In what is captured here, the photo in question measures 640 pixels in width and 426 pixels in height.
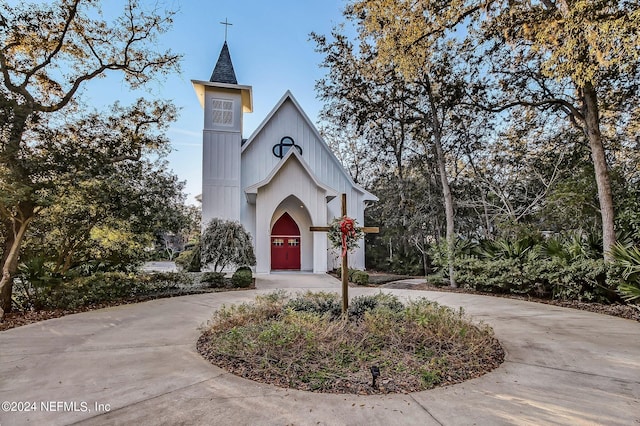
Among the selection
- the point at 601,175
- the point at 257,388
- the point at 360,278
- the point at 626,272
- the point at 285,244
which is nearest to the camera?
the point at 257,388

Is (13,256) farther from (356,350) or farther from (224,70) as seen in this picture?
(224,70)

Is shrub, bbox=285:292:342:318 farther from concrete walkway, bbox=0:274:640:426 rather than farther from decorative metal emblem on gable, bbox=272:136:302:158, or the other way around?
decorative metal emblem on gable, bbox=272:136:302:158

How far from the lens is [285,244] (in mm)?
16016

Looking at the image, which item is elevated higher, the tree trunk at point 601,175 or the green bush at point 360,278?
the tree trunk at point 601,175

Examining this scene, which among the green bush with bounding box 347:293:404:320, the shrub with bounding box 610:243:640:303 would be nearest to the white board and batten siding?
the green bush with bounding box 347:293:404:320

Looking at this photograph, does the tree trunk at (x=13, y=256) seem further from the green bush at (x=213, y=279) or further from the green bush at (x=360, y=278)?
the green bush at (x=360, y=278)

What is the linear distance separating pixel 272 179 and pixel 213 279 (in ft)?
16.8

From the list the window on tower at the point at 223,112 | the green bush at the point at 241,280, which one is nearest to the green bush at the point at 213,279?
the green bush at the point at 241,280

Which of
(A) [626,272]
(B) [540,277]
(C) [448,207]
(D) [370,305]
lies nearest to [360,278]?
(C) [448,207]

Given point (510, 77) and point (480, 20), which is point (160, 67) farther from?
point (510, 77)

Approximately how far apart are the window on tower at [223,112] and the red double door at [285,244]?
212 inches

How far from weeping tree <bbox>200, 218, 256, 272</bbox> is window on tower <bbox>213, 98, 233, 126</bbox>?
19.4ft

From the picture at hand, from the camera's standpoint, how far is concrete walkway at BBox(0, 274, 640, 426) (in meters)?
2.64

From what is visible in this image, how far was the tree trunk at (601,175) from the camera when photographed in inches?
301
